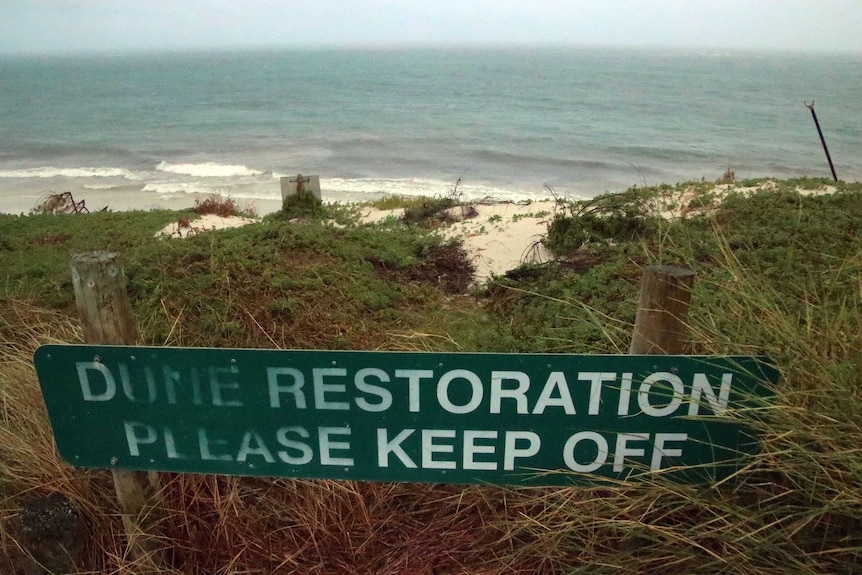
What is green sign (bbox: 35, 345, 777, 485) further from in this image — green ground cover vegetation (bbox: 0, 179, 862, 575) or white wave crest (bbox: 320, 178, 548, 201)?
white wave crest (bbox: 320, 178, 548, 201)

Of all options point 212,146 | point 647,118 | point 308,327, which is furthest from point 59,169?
point 647,118

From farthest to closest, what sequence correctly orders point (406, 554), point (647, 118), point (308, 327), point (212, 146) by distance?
point (647, 118) < point (212, 146) < point (308, 327) < point (406, 554)

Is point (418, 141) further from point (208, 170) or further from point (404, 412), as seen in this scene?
point (404, 412)

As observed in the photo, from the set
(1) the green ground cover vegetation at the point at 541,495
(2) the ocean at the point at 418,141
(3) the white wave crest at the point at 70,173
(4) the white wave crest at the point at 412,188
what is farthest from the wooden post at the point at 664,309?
(3) the white wave crest at the point at 70,173

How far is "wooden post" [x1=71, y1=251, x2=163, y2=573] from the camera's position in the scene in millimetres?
1923

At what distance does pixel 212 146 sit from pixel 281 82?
53.8 metres

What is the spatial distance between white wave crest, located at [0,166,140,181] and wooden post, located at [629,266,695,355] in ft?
81.7

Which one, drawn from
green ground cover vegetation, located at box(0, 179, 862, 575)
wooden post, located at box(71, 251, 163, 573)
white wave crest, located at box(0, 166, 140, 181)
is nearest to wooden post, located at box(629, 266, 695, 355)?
green ground cover vegetation, located at box(0, 179, 862, 575)

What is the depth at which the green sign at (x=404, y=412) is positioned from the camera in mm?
1841

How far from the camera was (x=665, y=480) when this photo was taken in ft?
6.43

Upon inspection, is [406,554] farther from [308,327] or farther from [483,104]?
[483,104]

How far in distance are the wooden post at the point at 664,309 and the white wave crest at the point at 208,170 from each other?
78.5 ft

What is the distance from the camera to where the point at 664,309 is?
1.85 meters

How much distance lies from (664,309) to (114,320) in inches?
62.2
